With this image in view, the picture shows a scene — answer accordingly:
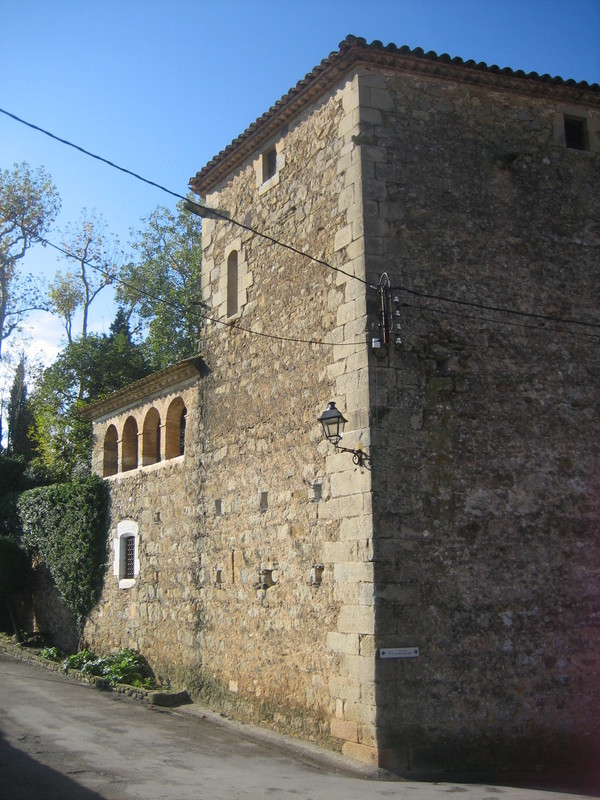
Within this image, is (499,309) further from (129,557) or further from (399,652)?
(129,557)

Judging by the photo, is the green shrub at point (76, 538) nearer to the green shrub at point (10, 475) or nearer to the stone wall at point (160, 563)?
the stone wall at point (160, 563)

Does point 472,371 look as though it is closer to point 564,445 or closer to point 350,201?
point 564,445

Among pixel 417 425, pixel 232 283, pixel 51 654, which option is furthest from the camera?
pixel 51 654

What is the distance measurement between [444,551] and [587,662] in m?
2.22

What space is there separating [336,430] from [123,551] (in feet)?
24.7

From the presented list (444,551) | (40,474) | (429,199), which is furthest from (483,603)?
(40,474)

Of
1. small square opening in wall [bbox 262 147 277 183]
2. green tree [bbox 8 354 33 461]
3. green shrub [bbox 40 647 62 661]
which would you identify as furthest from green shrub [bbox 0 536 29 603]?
small square opening in wall [bbox 262 147 277 183]

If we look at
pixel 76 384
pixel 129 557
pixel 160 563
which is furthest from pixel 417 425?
pixel 76 384

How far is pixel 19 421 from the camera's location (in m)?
30.3

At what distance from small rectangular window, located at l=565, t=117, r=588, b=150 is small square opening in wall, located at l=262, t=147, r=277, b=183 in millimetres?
4147

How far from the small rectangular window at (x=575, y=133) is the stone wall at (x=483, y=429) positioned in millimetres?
219

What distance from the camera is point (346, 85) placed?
1035 centimetres

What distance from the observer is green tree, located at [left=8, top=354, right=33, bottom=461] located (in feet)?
98.1

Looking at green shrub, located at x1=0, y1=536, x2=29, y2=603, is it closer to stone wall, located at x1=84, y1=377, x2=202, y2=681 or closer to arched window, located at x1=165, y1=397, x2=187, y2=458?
stone wall, located at x1=84, y1=377, x2=202, y2=681
